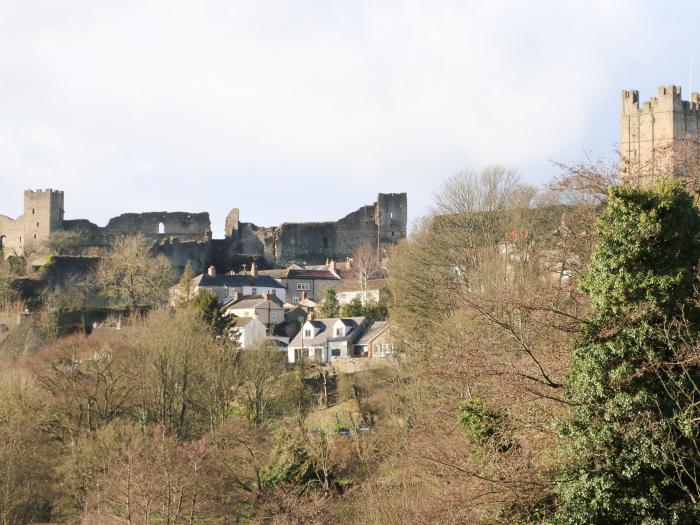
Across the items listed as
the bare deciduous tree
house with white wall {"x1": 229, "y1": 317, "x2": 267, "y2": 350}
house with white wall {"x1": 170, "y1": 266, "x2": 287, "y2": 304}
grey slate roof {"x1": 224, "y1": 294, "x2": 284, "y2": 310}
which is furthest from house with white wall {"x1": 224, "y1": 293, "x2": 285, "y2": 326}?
the bare deciduous tree

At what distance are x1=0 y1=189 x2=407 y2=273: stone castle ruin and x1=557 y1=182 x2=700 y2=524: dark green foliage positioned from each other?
56223 millimetres

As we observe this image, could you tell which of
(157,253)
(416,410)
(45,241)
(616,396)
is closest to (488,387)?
(616,396)

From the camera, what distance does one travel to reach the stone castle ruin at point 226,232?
68.8 m

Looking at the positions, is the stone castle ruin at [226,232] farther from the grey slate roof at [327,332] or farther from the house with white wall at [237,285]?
the grey slate roof at [327,332]

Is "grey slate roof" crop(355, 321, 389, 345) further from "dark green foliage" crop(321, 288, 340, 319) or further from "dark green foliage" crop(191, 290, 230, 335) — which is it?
"dark green foliage" crop(191, 290, 230, 335)

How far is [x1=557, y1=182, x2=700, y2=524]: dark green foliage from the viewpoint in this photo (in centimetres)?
1109

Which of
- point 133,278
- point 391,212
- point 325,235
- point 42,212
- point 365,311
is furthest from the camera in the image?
point 391,212

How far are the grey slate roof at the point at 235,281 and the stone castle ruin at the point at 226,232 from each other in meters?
5.70

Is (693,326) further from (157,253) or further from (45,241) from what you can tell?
(45,241)

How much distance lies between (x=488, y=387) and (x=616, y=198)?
112 inches

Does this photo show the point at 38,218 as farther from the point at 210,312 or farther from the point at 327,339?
the point at 210,312

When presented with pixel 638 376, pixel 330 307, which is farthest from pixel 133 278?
pixel 638 376

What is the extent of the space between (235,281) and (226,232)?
39.4ft

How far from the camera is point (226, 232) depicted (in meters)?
72.4
